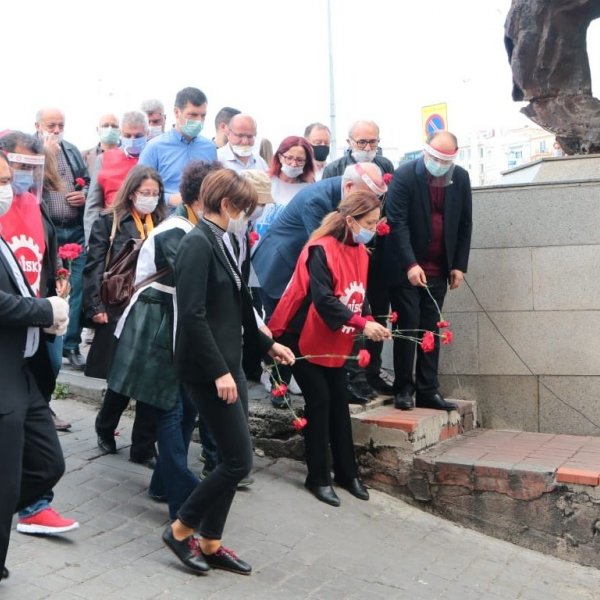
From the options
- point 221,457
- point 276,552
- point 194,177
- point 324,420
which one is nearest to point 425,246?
point 324,420

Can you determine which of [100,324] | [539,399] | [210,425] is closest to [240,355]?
[210,425]

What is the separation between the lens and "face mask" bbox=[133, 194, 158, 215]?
513 cm

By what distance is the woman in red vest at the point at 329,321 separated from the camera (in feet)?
16.3

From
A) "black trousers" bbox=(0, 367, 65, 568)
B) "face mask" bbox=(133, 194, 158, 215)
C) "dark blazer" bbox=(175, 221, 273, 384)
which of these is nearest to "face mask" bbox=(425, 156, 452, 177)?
"face mask" bbox=(133, 194, 158, 215)

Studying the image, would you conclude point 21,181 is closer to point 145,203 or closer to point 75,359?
point 145,203

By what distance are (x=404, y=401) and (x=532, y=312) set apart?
1.20 metres

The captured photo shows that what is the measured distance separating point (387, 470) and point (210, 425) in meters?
2.05

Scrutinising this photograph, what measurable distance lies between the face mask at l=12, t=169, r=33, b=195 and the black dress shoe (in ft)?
5.66

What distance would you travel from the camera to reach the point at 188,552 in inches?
158

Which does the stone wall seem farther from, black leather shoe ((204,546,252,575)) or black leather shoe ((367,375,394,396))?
black leather shoe ((204,546,252,575))

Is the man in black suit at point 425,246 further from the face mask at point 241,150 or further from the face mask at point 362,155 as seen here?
the face mask at point 241,150

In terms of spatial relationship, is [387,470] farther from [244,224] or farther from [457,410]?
[244,224]

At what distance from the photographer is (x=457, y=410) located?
6.27 meters

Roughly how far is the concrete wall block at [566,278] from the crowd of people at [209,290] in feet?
2.35
